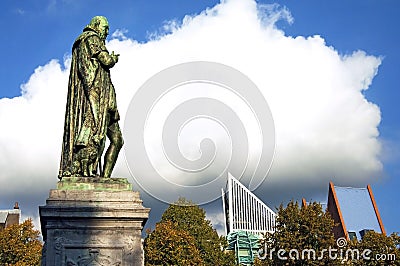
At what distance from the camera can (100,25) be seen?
1116 centimetres

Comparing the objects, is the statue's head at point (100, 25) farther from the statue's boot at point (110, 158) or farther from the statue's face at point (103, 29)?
the statue's boot at point (110, 158)

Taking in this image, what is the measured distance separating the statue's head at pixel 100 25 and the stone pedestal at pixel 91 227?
351 cm

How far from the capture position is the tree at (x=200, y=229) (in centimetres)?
4684

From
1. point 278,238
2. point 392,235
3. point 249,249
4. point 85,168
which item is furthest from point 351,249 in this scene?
point 85,168

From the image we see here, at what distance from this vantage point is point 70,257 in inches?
359

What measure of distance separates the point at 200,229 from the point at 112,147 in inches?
1521

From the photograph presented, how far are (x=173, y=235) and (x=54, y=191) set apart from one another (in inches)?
1316

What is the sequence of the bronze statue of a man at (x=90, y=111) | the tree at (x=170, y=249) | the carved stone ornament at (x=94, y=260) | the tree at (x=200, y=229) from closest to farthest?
the carved stone ornament at (x=94, y=260), the bronze statue of a man at (x=90, y=111), the tree at (x=170, y=249), the tree at (x=200, y=229)

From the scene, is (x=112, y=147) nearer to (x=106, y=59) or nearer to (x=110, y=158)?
(x=110, y=158)

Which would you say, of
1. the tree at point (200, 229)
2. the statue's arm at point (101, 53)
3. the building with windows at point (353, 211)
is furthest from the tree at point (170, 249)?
the statue's arm at point (101, 53)

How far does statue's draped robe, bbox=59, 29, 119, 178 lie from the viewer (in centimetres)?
1039

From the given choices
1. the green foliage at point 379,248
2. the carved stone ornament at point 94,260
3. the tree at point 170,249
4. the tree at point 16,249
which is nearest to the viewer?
the carved stone ornament at point 94,260

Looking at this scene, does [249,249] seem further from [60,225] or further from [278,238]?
[60,225]

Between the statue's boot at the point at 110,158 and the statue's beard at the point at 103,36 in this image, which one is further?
the statue's beard at the point at 103,36
